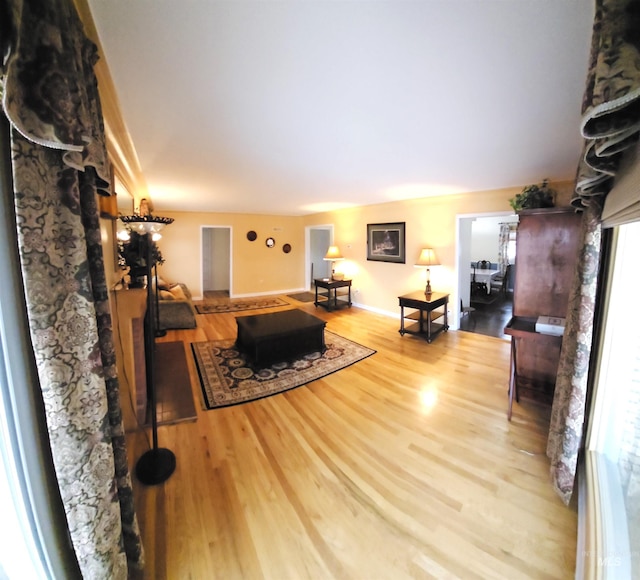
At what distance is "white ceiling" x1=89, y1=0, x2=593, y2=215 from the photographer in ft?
3.43

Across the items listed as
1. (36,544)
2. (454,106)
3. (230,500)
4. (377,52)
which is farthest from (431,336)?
(36,544)

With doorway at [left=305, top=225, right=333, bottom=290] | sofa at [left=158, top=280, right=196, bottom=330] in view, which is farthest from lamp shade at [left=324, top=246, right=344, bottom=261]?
sofa at [left=158, top=280, right=196, bottom=330]

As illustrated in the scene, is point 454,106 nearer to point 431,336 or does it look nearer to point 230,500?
point 230,500

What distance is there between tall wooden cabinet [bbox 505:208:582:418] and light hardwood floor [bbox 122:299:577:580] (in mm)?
314

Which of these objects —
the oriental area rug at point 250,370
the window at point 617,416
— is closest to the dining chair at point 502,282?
the oriental area rug at point 250,370

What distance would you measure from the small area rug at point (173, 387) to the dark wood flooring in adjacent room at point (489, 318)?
14.0 ft

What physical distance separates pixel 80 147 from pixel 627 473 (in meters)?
2.63

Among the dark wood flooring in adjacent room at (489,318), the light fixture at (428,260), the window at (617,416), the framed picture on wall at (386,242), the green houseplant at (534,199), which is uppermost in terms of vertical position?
the green houseplant at (534,199)

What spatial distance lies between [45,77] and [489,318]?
6.27 m

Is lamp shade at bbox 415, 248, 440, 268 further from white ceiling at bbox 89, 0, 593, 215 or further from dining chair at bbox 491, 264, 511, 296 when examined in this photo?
dining chair at bbox 491, 264, 511, 296

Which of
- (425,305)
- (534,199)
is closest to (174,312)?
(425,305)

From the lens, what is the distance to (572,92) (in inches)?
58.9

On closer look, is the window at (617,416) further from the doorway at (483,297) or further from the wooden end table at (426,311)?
the wooden end table at (426,311)

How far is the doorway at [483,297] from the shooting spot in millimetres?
4480
